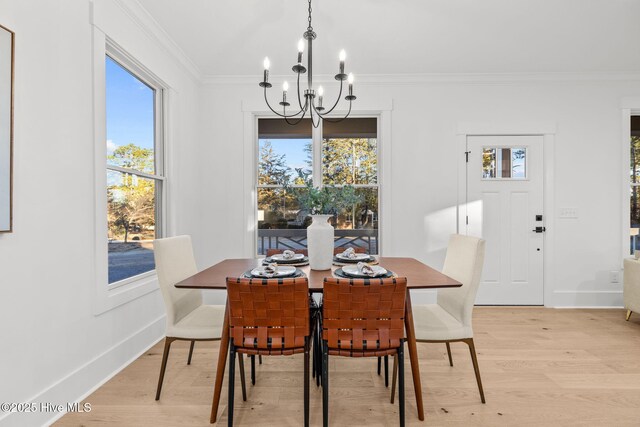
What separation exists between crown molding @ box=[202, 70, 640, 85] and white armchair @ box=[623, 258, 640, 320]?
201cm

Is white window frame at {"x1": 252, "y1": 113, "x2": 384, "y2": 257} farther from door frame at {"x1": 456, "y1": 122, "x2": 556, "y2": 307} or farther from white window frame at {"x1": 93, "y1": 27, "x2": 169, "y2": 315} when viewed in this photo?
white window frame at {"x1": 93, "y1": 27, "x2": 169, "y2": 315}

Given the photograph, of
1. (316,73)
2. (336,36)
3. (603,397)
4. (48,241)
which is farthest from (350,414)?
(316,73)

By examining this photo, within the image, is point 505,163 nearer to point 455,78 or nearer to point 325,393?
point 455,78

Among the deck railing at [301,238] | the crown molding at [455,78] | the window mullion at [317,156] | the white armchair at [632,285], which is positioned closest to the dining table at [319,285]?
the deck railing at [301,238]

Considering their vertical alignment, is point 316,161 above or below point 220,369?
above

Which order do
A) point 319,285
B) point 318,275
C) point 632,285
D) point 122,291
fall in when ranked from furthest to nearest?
point 632,285
point 122,291
point 318,275
point 319,285

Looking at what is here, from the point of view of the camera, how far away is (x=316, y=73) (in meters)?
3.73

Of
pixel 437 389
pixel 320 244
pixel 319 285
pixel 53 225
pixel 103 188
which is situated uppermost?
pixel 103 188

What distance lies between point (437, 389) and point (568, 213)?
113 inches

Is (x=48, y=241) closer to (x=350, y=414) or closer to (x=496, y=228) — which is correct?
(x=350, y=414)

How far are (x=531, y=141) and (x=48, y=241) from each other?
4.39 meters

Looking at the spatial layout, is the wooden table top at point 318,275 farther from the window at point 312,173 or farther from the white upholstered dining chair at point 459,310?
the window at point 312,173

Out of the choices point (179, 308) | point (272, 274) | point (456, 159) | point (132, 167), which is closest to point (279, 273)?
point (272, 274)

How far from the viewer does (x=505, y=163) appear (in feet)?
12.6
